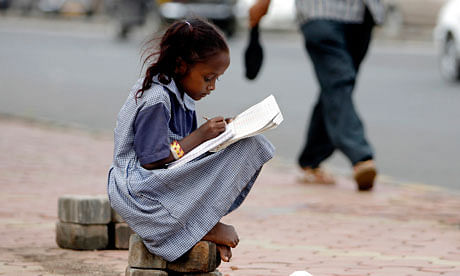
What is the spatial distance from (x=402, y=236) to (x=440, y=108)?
7827 mm

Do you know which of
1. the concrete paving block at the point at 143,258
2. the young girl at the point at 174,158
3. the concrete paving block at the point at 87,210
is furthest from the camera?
the concrete paving block at the point at 87,210

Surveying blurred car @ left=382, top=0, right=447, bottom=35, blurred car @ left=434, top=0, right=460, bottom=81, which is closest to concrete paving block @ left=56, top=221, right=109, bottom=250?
blurred car @ left=434, top=0, right=460, bottom=81

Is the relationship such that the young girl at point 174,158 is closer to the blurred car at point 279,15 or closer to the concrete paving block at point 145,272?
the concrete paving block at point 145,272

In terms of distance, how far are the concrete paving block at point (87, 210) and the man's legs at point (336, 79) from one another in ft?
8.24

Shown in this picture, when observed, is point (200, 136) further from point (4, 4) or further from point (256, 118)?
point (4, 4)

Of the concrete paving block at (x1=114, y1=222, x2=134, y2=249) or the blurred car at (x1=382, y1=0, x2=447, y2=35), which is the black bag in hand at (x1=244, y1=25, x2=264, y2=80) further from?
the blurred car at (x1=382, y1=0, x2=447, y2=35)

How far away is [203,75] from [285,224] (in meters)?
2.08

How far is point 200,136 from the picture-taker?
4.02 metres

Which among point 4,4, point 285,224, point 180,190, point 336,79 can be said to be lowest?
point 4,4

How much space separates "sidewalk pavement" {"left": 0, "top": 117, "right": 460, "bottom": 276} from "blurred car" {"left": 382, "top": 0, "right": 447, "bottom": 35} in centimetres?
1856

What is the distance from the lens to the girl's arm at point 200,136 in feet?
13.1

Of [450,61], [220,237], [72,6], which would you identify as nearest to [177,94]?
[220,237]

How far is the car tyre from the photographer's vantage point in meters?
15.7

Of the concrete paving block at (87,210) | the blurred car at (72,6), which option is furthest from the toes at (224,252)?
the blurred car at (72,6)
